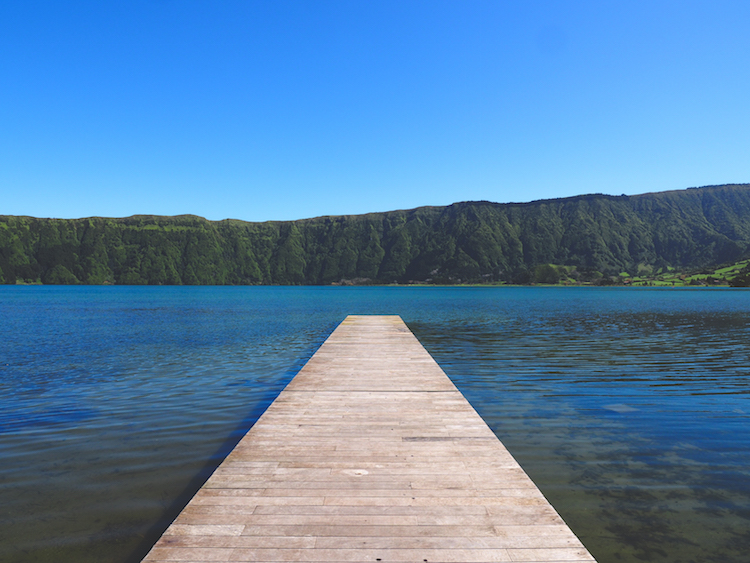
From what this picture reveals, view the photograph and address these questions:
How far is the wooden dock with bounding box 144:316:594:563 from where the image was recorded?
3.88 m

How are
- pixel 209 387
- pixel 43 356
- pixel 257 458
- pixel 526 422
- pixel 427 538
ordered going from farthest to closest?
1. pixel 43 356
2. pixel 209 387
3. pixel 526 422
4. pixel 257 458
5. pixel 427 538

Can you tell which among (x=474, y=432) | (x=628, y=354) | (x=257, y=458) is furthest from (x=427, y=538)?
(x=628, y=354)

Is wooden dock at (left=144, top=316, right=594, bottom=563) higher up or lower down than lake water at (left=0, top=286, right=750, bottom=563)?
higher up

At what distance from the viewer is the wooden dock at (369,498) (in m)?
3.88

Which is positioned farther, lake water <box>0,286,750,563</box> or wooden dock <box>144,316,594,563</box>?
lake water <box>0,286,750,563</box>

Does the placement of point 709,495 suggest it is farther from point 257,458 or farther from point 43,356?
point 43,356

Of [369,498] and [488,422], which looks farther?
[488,422]

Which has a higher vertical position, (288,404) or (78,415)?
(288,404)

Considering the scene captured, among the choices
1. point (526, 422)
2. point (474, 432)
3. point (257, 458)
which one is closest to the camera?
point (257, 458)

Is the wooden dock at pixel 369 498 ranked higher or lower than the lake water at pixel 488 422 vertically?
higher

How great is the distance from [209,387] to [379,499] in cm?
1085

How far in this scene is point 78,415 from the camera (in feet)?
36.2

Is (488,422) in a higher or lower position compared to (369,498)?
lower

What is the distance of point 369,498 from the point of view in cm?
490
